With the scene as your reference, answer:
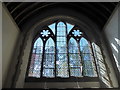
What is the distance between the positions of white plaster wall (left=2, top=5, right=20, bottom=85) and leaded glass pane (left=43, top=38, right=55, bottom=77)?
119cm

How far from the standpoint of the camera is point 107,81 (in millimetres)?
3557

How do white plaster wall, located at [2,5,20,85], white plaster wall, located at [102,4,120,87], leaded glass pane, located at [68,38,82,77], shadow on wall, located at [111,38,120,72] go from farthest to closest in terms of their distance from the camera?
leaded glass pane, located at [68,38,82,77], white plaster wall, located at [102,4,120,87], shadow on wall, located at [111,38,120,72], white plaster wall, located at [2,5,20,85]

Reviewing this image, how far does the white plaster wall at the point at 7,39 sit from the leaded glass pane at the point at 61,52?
5.34 ft

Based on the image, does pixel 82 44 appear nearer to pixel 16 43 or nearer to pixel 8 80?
pixel 16 43

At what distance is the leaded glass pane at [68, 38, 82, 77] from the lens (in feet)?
13.9

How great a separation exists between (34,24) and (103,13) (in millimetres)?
2629

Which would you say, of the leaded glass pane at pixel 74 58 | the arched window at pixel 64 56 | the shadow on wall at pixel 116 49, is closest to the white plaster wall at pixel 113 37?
the shadow on wall at pixel 116 49

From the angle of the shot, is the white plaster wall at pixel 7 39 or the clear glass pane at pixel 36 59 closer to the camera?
the white plaster wall at pixel 7 39

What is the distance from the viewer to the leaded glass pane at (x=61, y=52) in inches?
167

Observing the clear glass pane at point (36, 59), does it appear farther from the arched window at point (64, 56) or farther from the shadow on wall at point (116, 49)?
the shadow on wall at point (116, 49)

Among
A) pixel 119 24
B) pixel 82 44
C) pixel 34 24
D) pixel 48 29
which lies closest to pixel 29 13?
pixel 34 24

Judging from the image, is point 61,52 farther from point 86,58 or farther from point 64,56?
point 86,58

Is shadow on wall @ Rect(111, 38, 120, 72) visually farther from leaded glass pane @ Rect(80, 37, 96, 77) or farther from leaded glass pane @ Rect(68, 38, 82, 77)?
leaded glass pane @ Rect(68, 38, 82, 77)

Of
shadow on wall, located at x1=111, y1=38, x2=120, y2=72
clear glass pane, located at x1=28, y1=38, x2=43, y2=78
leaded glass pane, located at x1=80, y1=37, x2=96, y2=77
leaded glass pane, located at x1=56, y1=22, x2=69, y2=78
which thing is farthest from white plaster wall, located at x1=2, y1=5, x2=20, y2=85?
shadow on wall, located at x1=111, y1=38, x2=120, y2=72
